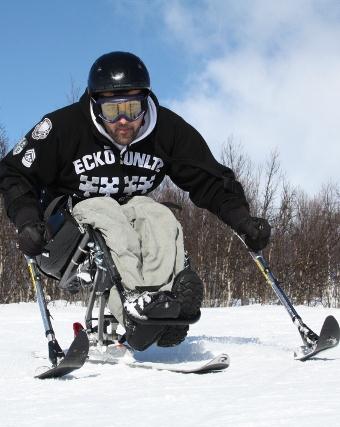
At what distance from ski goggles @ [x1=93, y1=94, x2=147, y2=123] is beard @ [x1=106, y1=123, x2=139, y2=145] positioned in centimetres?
6

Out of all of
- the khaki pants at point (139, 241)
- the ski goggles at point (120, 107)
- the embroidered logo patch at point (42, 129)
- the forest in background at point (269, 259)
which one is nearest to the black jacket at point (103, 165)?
the embroidered logo patch at point (42, 129)

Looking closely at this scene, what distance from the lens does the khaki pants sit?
3520mm

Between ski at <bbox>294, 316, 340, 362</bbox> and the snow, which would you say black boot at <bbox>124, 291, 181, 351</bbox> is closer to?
the snow

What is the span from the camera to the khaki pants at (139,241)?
3.52 meters

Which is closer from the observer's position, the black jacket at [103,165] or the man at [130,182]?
the man at [130,182]

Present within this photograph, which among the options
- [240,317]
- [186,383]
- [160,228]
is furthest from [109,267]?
[240,317]

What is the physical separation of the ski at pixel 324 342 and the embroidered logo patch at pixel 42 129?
6.32 ft

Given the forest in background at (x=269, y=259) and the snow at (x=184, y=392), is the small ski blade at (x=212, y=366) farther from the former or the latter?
the forest in background at (x=269, y=259)

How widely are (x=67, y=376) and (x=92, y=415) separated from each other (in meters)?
1.03

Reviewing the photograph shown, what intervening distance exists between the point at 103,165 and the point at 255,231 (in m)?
1.03

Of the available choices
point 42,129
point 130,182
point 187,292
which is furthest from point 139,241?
point 42,129

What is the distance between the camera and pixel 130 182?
429 cm

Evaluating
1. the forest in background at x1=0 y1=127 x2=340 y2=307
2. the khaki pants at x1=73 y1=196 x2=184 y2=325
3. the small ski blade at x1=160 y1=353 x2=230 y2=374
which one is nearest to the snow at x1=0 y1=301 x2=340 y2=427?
the small ski blade at x1=160 y1=353 x2=230 y2=374

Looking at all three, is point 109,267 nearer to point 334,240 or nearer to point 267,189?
point 334,240
